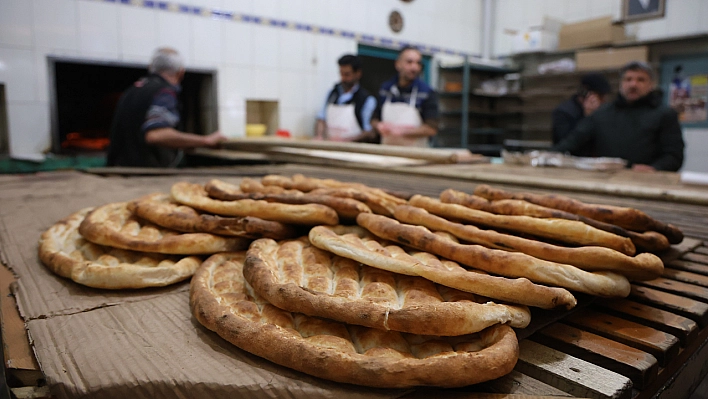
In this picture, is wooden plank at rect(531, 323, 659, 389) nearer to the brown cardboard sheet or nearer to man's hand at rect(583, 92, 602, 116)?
the brown cardboard sheet

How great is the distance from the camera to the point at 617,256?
97 centimetres

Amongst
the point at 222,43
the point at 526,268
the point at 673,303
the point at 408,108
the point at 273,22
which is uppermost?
the point at 273,22

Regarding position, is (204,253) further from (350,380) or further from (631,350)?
(631,350)

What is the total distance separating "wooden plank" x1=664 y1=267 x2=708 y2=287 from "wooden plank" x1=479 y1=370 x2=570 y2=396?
68cm

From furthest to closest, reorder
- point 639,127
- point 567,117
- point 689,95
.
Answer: point 689,95 → point 567,117 → point 639,127

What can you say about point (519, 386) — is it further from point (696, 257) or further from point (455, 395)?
point (696, 257)

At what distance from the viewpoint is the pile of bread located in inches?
29.9

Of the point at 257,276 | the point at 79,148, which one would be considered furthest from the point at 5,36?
the point at 257,276

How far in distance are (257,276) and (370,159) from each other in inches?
105

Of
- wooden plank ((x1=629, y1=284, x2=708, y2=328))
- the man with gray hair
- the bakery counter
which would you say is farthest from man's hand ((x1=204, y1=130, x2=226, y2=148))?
wooden plank ((x1=629, y1=284, x2=708, y2=328))

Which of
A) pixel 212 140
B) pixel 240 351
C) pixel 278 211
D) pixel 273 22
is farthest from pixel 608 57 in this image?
pixel 240 351

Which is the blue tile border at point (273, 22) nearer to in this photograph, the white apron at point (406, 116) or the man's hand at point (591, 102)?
the white apron at point (406, 116)

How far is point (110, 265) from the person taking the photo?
44.8 inches

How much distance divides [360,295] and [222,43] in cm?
587
